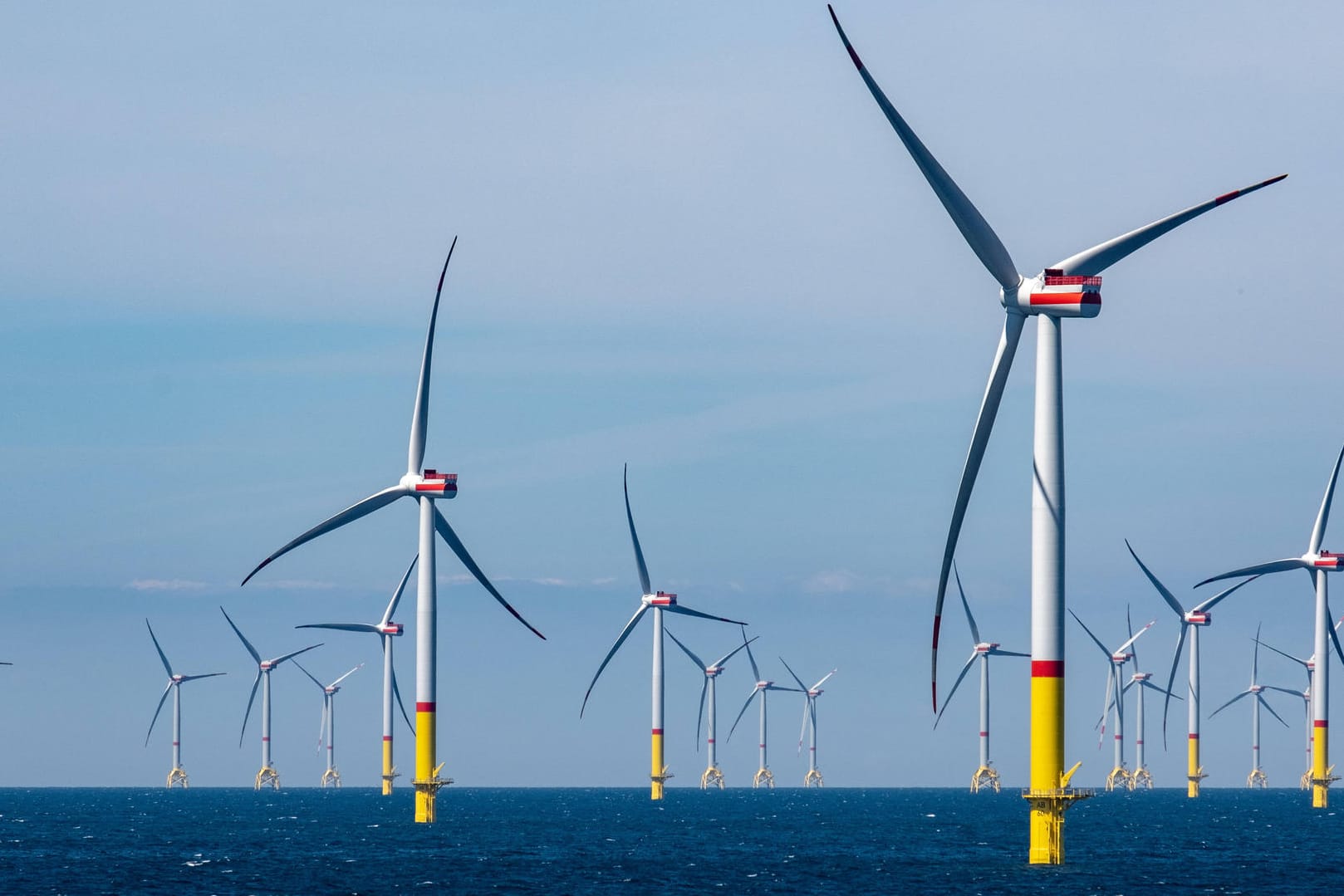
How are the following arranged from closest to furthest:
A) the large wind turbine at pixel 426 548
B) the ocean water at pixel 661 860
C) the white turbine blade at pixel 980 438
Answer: the white turbine blade at pixel 980 438, the ocean water at pixel 661 860, the large wind turbine at pixel 426 548

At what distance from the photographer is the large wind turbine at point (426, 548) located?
122375mm

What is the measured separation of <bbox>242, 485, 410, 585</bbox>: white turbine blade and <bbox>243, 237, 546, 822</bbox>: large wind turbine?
0.25 feet

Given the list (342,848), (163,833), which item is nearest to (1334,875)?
(342,848)

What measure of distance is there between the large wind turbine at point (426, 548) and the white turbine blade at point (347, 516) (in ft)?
A: 0.25

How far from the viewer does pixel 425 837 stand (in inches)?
5989

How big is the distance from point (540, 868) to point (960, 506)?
155 ft

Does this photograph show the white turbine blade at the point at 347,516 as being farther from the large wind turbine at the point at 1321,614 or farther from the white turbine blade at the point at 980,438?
the large wind turbine at the point at 1321,614

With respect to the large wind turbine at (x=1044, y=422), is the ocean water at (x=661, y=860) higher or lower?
lower

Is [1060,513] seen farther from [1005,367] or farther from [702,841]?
[702,841]

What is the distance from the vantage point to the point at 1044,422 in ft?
255

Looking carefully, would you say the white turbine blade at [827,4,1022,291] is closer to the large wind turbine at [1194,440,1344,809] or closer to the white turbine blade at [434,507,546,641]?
the white turbine blade at [434,507,546,641]

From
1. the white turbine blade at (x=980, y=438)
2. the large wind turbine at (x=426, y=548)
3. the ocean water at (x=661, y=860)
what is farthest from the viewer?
the large wind turbine at (x=426, y=548)

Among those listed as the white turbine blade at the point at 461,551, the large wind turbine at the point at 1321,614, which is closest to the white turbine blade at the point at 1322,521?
the large wind turbine at the point at 1321,614

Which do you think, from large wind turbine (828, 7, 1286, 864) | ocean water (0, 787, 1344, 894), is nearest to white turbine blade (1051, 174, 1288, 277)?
large wind turbine (828, 7, 1286, 864)
